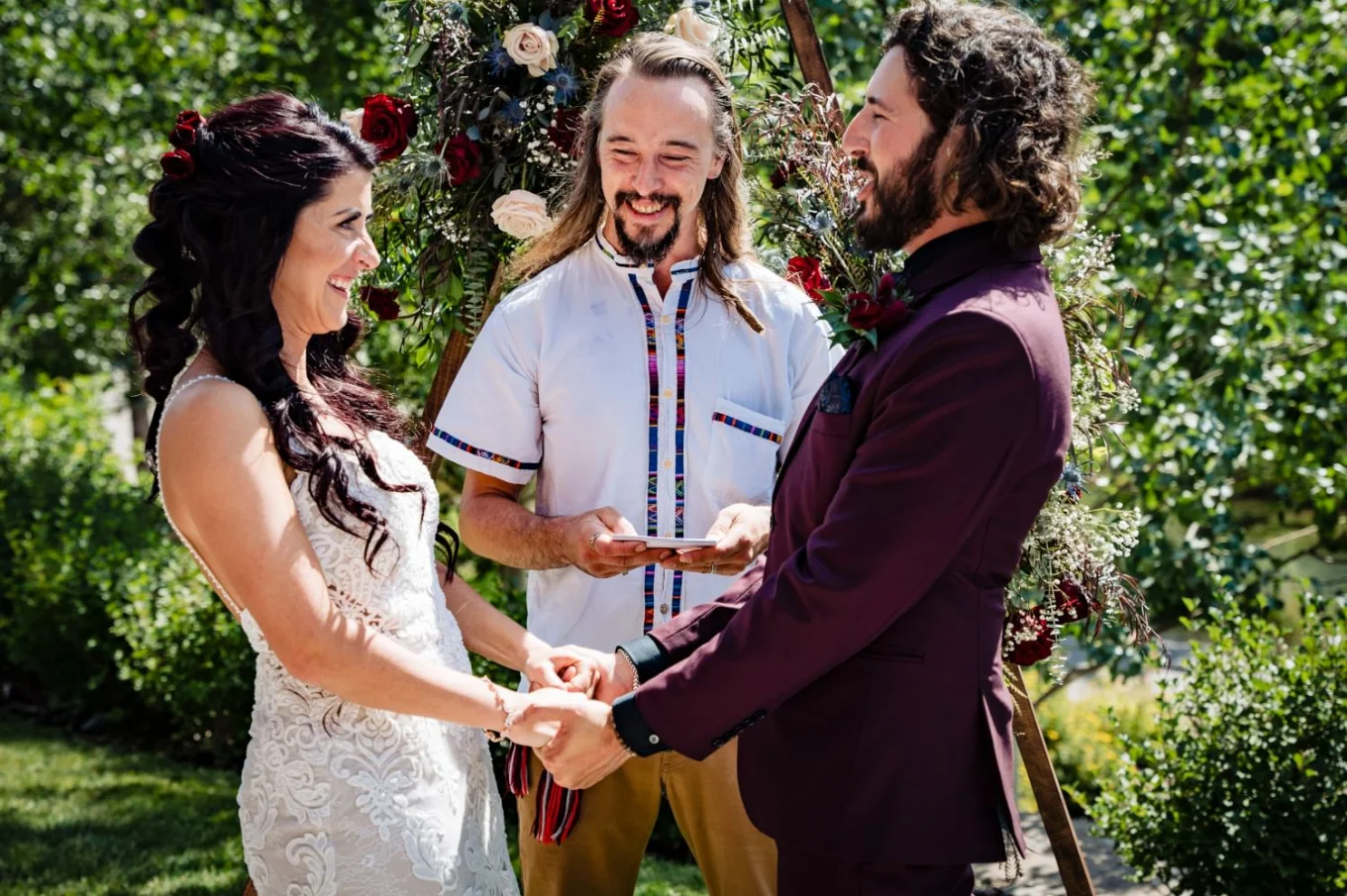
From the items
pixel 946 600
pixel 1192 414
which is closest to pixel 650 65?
pixel 946 600

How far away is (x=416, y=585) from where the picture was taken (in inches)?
97.5

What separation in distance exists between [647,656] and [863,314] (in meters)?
0.79

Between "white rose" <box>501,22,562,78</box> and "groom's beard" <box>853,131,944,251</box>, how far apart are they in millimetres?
1159

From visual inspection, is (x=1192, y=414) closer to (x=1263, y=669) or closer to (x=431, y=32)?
(x=1263, y=669)

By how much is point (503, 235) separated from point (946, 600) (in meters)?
1.77

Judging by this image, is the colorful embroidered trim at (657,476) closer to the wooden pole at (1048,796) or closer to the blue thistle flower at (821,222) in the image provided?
the blue thistle flower at (821,222)

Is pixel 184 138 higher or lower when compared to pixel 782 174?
higher

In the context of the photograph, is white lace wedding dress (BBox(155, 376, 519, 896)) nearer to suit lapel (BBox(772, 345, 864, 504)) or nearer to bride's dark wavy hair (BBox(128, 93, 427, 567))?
bride's dark wavy hair (BBox(128, 93, 427, 567))

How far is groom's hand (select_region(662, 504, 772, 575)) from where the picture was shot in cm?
275

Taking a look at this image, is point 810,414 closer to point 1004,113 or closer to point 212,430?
point 1004,113

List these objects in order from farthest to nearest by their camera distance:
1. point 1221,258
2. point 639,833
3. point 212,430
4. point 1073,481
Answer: point 1221,258 < point 1073,481 < point 639,833 < point 212,430

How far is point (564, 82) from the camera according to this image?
3.28 meters

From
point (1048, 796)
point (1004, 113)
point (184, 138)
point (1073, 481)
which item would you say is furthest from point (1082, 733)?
point (184, 138)

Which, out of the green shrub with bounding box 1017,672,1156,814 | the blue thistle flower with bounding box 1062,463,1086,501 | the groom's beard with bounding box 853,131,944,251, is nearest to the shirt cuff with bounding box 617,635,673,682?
the groom's beard with bounding box 853,131,944,251
